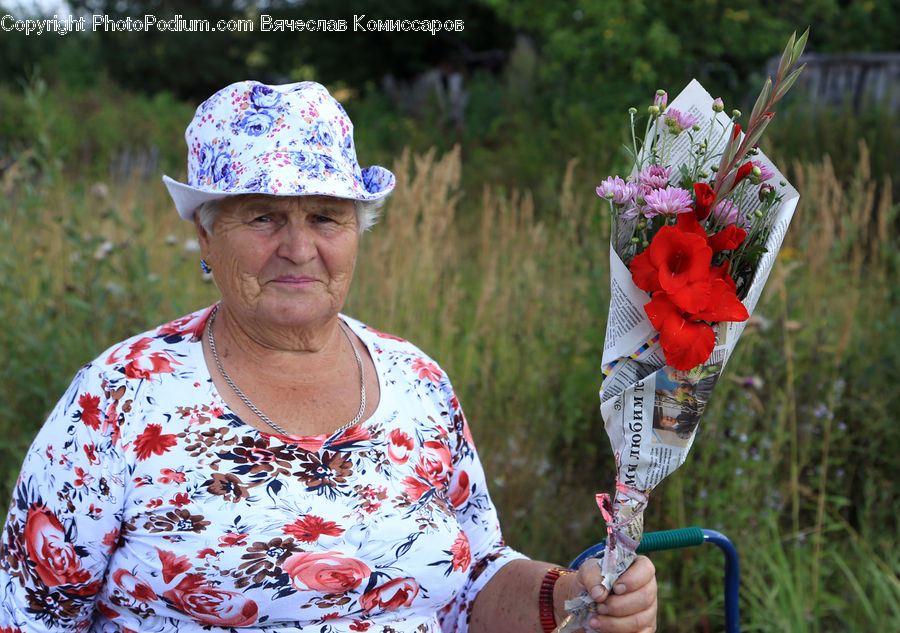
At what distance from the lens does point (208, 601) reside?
1.55m

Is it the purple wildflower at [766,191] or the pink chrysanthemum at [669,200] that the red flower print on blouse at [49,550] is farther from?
the purple wildflower at [766,191]

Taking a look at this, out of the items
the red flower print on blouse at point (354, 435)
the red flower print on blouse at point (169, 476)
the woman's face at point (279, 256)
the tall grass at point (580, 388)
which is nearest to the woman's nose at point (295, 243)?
the woman's face at point (279, 256)

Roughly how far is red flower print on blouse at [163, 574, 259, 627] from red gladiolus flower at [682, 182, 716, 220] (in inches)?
41.9

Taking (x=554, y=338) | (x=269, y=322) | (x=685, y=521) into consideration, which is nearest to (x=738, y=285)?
(x=269, y=322)

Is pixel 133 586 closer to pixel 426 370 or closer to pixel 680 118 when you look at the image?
pixel 426 370

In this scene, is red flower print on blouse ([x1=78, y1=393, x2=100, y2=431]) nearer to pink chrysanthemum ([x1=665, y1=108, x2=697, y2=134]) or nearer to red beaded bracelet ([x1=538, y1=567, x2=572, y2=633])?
red beaded bracelet ([x1=538, y1=567, x2=572, y2=633])

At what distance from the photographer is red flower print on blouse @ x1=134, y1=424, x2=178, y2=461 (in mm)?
1579

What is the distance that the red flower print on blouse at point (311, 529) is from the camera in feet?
5.20

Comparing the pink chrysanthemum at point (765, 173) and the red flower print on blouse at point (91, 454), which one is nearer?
the pink chrysanthemum at point (765, 173)

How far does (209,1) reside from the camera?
899 inches

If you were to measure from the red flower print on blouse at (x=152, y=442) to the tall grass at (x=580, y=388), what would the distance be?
1568 millimetres

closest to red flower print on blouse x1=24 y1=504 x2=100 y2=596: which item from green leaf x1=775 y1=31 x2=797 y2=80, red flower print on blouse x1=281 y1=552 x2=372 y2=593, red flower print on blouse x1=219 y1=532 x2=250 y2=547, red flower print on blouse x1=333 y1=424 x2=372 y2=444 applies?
red flower print on blouse x1=219 y1=532 x2=250 y2=547

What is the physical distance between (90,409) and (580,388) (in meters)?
2.04

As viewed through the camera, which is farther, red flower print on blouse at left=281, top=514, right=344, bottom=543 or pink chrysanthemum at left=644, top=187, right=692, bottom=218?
red flower print on blouse at left=281, top=514, right=344, bottom=543
